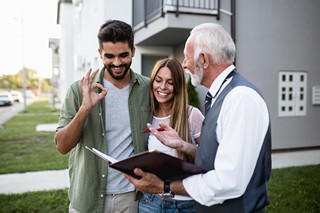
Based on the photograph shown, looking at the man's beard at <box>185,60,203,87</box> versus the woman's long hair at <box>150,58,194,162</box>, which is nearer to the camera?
the man's beard at <box>185,60,203,87</box>

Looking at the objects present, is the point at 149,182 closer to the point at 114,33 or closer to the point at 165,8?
the point at 114,33

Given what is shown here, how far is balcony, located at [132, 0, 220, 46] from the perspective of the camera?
7488 millimetres

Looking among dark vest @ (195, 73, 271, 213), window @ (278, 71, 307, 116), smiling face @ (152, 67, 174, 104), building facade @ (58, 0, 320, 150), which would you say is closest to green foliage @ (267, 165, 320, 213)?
building facade @ (58, 0, 320, 150)

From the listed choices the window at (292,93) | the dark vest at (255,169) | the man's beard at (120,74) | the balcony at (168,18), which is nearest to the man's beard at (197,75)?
the dark vest at (255,169)

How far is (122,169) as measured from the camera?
5.52ft

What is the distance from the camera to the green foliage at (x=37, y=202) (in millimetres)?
4668

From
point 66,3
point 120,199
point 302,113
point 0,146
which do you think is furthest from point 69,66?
point 120,199

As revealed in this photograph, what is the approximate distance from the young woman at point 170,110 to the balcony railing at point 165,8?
5290mm

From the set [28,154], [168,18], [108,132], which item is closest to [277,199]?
[108,132]

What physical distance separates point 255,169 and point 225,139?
10.2 inches

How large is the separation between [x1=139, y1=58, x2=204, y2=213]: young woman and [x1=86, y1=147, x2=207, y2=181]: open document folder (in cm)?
53

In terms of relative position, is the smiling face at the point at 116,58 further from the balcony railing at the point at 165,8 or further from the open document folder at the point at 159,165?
the balcony railing at the point at 165,8

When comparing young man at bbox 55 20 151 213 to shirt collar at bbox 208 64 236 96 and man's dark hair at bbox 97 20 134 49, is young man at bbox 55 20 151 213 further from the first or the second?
shirt collar at bbox 208 64 236 96

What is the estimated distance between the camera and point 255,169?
1573mm
